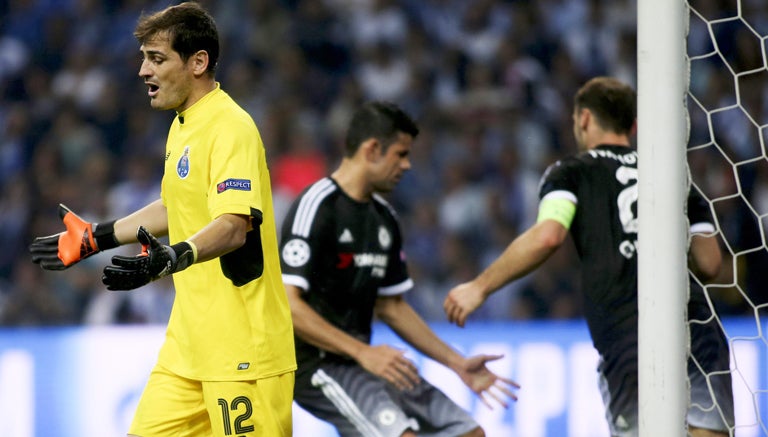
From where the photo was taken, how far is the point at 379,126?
17.5 ft

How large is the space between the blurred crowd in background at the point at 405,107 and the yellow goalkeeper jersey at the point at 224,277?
5.36m

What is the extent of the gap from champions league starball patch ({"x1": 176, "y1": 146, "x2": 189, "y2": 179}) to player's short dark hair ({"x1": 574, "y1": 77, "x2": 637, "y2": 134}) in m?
1.88

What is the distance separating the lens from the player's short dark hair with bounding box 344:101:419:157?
5312mm

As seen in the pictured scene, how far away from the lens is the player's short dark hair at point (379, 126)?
17.4ft

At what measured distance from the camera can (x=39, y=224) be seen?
995 centimetres

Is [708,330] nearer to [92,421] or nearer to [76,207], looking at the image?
[92,421]

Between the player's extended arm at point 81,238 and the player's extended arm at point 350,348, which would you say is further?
the player's extended arm at point 350,348

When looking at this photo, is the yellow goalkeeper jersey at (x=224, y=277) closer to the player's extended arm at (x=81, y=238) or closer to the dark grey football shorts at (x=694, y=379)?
the player's extended arm at (x=81, y=238)

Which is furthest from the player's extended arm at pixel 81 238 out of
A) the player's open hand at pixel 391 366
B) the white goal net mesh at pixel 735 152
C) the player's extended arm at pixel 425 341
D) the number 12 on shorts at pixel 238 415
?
the white goal net mesh at pixel 735 152

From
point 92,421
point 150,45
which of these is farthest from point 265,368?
point 92,421

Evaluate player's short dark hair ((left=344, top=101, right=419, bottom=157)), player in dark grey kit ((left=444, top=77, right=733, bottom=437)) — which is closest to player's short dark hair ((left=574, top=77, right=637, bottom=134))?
player in dark grey kit ((left=444, top=77, right=733, bottom=437))

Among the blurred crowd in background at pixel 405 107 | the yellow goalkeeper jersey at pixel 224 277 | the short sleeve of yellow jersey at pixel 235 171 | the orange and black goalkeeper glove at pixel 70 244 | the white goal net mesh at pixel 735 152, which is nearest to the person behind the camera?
the short sleeve of yellow jersey at pixel 235 171

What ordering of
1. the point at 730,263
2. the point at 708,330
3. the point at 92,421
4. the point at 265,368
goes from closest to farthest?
the point at 265,368, the point at 708,330, the point at 92,421, the point at 730,263

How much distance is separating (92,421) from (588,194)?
13.6ft
